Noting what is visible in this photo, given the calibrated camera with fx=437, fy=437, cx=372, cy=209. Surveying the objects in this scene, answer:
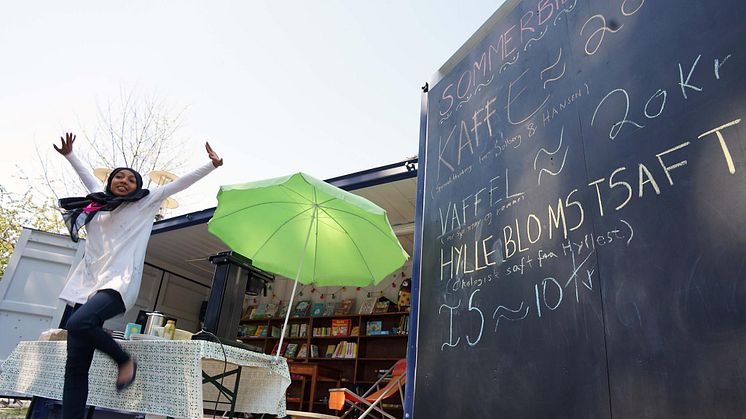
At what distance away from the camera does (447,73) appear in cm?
317

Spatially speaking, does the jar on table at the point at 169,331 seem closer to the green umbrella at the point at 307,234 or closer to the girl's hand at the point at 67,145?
the green umbrella at the point at 307,234

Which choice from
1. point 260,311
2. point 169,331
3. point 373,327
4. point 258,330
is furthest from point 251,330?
point 169,331

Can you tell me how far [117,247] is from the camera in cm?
254

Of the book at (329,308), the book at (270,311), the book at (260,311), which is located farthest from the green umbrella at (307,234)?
the book at (260,311)

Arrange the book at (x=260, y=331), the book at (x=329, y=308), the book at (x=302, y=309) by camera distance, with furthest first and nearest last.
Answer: the book at (x=260, y=331) < the book at (x=302, y=309) < the book at (x=329, y=308)

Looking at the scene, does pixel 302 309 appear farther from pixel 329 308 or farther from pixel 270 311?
pixel 270 311

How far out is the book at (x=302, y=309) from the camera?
8.64 meters

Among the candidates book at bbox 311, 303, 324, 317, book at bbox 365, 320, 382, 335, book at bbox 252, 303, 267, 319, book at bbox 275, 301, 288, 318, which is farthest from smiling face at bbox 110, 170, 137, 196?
book at bbox 252, 303, 267, 319

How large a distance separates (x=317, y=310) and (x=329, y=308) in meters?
0.25

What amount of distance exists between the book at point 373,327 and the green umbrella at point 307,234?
377 centimetres

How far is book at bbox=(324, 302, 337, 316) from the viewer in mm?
8291

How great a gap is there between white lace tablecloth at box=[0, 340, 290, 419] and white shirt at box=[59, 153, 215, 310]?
1.11 feet

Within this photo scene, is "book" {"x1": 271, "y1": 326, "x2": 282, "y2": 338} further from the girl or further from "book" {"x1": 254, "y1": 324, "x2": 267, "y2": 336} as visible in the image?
the girl

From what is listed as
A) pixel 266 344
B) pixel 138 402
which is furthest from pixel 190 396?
pixel 266 344
